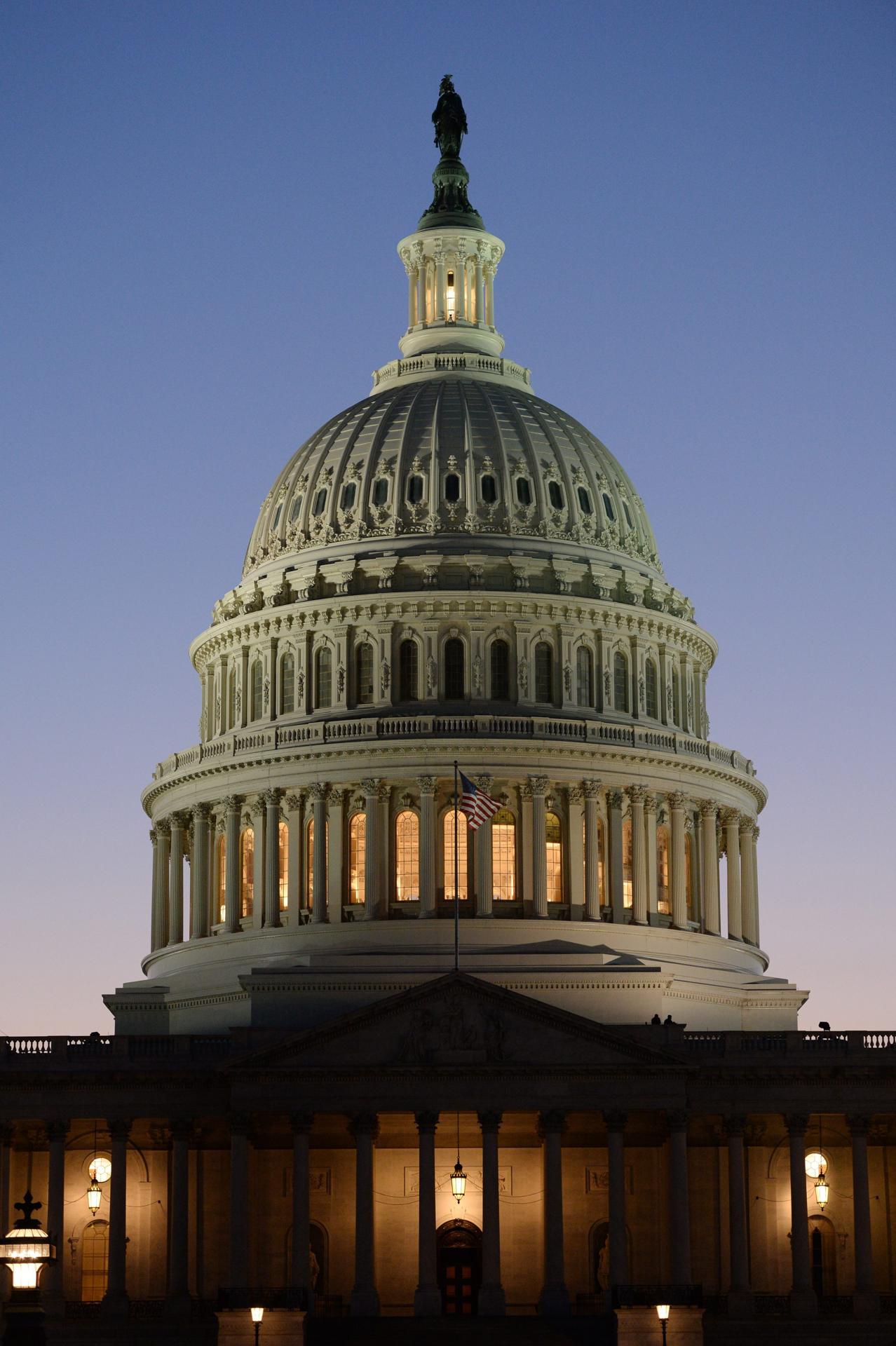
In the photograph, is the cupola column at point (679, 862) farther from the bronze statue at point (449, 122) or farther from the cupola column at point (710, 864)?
the bronze statue at point (449, 122)

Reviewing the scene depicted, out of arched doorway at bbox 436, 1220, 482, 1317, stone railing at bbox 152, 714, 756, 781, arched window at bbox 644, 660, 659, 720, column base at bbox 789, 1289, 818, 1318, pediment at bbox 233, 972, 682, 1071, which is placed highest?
Answer: arched window at bbox 644, 660, 659, 720

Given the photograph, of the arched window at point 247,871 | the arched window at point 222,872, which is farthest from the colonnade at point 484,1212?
the arched window at point 222,872

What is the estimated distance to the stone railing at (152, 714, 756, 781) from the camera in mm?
110188

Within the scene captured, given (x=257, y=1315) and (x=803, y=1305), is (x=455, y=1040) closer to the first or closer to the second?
(x=257, y=1315)

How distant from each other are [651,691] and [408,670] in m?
11.9

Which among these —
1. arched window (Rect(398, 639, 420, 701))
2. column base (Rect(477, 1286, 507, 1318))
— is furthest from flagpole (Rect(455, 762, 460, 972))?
column base (Rect(477, 1286, 507, 1318))

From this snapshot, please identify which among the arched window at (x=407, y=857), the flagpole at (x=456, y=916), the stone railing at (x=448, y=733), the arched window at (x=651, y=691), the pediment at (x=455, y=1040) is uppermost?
the arched window at (x=651, y=691)

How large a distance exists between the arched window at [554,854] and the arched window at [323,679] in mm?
11461

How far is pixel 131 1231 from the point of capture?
97.8 metres

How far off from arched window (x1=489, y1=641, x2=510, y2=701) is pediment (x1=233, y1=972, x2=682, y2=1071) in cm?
2365

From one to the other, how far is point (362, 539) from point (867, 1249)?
41.1 metres

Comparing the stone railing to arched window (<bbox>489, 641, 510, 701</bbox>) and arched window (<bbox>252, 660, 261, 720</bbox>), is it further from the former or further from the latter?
arched window (<bbox>489, 641, 510, 701</bbox>)

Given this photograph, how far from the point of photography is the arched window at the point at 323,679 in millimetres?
115188

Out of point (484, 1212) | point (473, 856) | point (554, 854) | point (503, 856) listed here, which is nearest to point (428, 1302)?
point (484, 1212)
